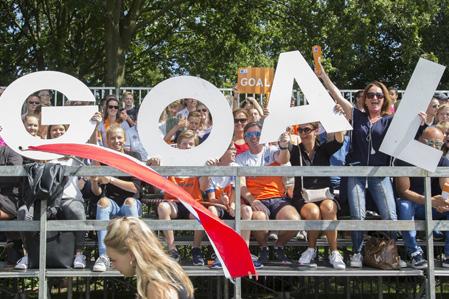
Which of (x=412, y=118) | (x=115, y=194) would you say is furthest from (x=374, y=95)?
(x=115, y=194)

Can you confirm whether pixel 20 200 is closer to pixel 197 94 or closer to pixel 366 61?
pixel 197 94

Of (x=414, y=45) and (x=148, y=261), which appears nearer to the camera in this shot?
(x=148, y=261)

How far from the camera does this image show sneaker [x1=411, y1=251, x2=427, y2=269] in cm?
659

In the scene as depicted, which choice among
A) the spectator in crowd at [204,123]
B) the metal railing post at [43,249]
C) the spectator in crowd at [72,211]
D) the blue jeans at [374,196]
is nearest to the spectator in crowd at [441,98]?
A: the blue jeans at [374,196]

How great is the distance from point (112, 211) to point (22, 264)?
0.98 m

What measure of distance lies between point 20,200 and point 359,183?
3.31 metres

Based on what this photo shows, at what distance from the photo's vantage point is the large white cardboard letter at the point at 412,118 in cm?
651

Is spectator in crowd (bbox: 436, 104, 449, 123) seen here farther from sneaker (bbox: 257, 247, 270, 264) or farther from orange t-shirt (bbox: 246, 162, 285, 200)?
sneaker (bbox: 257, 247, 270, 264)

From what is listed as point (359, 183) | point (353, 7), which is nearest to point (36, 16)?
point (353, 7)

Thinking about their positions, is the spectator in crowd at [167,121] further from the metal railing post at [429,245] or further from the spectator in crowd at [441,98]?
the metal railing post at [429,245]

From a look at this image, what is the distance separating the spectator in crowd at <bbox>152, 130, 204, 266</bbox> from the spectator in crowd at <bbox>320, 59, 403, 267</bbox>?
151 cm

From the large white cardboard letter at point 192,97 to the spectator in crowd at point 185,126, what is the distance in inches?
28.1

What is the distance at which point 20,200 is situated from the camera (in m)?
6.77

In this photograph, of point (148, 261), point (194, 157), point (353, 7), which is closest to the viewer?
point (148, 261)
